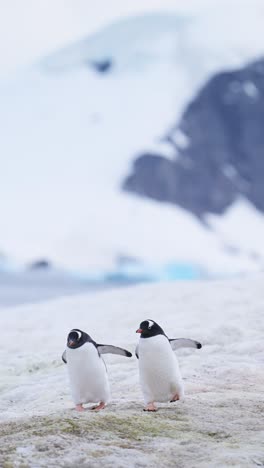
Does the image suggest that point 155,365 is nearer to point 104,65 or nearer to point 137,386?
point 137,386

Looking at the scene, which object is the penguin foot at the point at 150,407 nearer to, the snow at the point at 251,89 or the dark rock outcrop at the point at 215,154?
the dark rock outcrop at the point at 215,154

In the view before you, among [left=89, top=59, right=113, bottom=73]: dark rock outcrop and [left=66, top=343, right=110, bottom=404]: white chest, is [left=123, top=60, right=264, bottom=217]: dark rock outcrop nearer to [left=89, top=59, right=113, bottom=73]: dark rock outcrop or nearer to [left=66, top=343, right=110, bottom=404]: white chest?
[left=89, top=59, right=113, bottom=73]: dark rock outcrop

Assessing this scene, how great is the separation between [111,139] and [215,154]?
9920 millimetres

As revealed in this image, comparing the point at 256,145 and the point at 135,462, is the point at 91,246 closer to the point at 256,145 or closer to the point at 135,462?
the point at 256,145

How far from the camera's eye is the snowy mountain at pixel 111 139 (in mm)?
45750

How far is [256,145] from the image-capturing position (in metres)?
66.5

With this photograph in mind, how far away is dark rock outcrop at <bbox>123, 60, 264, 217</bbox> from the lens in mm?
56844

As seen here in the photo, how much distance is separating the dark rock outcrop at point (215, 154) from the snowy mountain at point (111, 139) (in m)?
0.97

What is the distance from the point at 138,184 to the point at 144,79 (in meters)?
12.2

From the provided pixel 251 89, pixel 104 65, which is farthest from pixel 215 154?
pixel 104 65

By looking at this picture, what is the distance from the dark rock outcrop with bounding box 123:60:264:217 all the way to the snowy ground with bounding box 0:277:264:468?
41.8m

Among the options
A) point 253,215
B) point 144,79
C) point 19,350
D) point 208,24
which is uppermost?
point 208,24

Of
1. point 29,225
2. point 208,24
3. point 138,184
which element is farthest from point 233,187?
point 29,225

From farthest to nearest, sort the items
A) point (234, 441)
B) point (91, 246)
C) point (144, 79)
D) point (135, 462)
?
point (144, 79)
point (91, 246)
point (234, 441)
point (135, 462)
